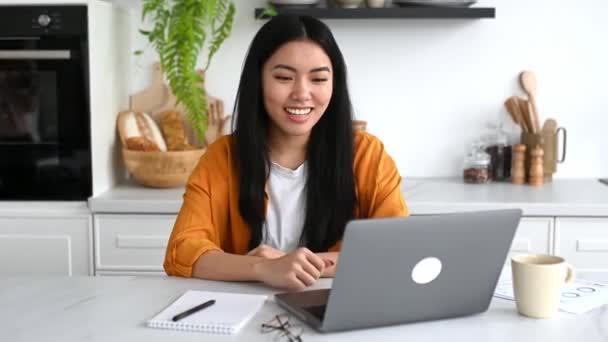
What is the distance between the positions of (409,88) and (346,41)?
314mm

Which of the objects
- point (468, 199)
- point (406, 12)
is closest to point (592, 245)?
point (468, 199)

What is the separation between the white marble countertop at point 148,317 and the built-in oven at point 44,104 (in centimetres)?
120

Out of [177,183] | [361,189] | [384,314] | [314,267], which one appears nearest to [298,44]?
[361,189]

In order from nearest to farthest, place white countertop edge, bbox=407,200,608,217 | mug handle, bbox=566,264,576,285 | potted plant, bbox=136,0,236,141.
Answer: mug handle, bbox=566,264,576,285
white countertop edge, bbox=407,200,608,217
potted plant, bbox=136,0,236,141

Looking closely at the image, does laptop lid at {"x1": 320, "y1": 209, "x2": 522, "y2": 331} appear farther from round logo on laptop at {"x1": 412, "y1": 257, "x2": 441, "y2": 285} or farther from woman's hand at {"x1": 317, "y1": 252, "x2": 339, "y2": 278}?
woman's hand at {"x1": 317, "y1": 252, "x2": 339, "y2": 278}

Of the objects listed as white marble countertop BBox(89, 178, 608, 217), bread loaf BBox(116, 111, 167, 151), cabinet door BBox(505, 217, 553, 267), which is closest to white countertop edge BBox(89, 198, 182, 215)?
white marble countertop BBox(89, 178, 608, 217)

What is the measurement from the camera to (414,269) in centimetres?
131

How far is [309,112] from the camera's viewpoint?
1897 mm

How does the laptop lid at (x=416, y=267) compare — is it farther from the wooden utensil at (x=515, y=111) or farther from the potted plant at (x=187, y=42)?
the wooden utensil at (x=515, y=111)

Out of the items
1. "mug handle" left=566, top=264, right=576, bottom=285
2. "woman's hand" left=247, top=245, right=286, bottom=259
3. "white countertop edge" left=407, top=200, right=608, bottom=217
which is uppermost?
"mug handle" left=566, top=264, right=576, bottom=285

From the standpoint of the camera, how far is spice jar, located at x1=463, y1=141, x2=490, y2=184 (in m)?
3.03

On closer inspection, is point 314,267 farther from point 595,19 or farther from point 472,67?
point 595,19

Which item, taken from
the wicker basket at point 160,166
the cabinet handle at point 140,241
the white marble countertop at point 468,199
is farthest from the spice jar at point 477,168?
the cabinet handle at point 140,241

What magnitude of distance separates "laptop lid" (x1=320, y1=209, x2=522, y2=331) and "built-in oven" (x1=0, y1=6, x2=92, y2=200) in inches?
66.3
